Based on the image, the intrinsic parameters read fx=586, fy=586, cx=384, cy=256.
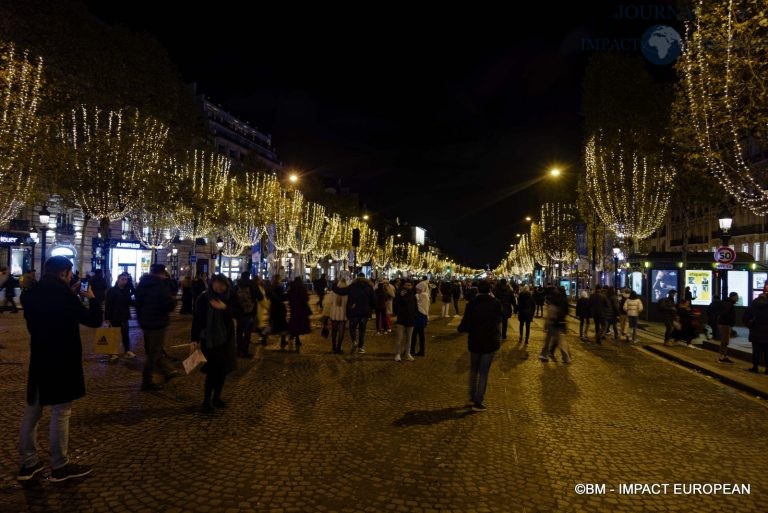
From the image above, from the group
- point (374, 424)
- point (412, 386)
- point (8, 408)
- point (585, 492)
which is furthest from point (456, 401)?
point (8, 408)

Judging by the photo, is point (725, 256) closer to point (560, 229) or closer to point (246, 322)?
point (246, 322)

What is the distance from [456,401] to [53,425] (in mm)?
5628

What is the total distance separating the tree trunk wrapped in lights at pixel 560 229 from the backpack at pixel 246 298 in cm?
3966

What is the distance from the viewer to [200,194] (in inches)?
1438

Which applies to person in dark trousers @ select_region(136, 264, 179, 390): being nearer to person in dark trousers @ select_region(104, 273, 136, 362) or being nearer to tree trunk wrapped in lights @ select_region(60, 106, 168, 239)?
person in dark trousers @ select_region(104, 273, 136, 362)

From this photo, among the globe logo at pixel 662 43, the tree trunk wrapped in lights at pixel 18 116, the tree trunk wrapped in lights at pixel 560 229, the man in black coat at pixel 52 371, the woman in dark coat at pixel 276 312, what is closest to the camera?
the man in black coat at pixel 52 371

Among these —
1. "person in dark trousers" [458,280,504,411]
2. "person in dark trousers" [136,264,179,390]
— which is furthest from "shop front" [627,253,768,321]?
"person in dark trousers" [136,264,179,390]

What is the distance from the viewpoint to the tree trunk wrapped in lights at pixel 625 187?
32.5 m

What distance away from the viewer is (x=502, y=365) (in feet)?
43.0

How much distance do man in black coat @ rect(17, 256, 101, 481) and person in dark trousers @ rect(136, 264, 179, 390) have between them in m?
4.04

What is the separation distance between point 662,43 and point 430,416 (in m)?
26.0

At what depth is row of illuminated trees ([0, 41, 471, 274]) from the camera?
2189cm

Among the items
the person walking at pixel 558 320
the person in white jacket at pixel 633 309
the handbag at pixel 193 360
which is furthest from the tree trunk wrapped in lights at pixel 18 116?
the person in white jacket at pixel 633 309

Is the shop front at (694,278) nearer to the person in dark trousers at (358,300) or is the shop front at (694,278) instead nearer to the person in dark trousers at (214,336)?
the person in dark trousers at (358,300)
